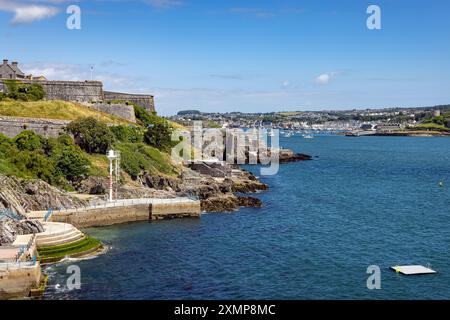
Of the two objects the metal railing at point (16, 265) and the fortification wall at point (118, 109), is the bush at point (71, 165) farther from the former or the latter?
the fortification wall at point (118, 109)

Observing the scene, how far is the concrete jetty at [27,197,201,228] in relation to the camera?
4681cm

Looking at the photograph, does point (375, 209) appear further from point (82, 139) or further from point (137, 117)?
point (137, 117)

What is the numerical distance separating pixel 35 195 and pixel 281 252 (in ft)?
73.7

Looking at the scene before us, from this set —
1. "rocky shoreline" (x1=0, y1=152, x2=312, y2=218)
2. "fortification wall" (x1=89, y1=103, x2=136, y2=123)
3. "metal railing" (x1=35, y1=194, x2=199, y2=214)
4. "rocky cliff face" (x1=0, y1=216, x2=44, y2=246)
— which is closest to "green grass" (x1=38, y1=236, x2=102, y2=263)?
"rocky cliff face" (x1=0, y1=216, x2=44, y2=246)

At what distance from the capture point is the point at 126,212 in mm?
50562

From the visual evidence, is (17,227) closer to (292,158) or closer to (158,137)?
(158,137)

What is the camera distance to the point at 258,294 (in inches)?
1254

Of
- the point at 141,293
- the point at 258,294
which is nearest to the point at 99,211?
the point at 141,293

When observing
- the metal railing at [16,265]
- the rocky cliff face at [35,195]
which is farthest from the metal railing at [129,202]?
the metal railing at [16,265]

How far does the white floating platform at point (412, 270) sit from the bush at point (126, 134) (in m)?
46.8

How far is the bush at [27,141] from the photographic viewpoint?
5916cm

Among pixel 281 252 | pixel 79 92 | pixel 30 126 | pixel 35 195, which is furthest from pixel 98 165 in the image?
pixel 79 92

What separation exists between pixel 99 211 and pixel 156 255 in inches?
448

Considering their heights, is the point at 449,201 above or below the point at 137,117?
below
